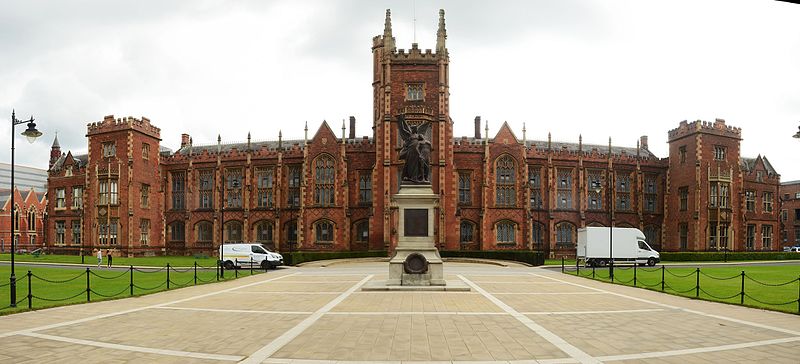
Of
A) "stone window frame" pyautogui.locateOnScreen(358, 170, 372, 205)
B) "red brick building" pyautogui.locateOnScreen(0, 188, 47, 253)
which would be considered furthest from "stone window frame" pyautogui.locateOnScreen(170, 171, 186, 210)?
"red brick building" pyautogui.locateOnScreen(0, 188, 47, 253)

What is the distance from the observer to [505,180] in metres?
58.3

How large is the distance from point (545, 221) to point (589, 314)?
→ 149 ft

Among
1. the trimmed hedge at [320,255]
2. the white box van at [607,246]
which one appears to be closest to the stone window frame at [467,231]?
the trimmed hedge at [320,255]

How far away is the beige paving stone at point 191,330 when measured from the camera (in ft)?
36.5

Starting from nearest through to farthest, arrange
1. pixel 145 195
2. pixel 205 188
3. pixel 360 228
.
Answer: pixel 360 228 < pixel 145 195 < pixel 205 188

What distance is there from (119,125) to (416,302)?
52218mm

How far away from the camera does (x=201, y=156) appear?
64.0 m

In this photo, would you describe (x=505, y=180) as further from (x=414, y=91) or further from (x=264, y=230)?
(x=264, y=230)

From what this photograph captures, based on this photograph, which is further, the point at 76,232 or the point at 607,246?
the point at 76,232

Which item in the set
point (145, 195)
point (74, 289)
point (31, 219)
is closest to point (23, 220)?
point (31, 219)

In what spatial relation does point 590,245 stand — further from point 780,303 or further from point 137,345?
point 137,345

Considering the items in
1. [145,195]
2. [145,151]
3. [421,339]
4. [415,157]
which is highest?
[145,151]

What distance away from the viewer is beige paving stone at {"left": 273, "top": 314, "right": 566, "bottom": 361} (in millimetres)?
10109

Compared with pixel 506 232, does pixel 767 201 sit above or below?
above
